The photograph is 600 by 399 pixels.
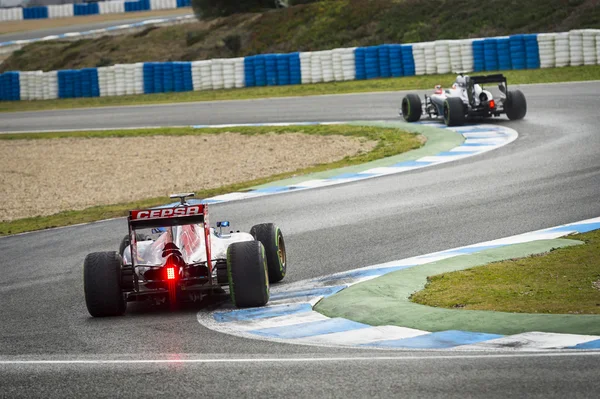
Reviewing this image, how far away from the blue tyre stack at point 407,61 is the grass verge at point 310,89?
42cm

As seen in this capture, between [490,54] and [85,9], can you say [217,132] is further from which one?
[85,9]

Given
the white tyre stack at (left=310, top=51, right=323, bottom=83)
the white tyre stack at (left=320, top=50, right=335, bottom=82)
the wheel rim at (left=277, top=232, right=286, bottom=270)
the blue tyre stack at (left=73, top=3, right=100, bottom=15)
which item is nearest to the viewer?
the wheel rim at (left=277, top=232, right=286, bottom=270)

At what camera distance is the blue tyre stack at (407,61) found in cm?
3475

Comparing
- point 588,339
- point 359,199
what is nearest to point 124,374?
point 588,339

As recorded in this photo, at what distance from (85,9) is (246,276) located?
6836cm

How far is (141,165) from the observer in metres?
23.1

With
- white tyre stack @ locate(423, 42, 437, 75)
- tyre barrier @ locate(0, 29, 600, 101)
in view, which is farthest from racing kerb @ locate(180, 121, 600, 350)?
white tyre stack @ locate(423, 42, 437, 75)

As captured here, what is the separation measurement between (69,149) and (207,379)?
2114cm

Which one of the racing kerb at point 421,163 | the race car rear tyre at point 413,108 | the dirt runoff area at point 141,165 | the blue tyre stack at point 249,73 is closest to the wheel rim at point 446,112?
the racing kerb at point 421,163

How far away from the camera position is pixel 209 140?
85.9 ft

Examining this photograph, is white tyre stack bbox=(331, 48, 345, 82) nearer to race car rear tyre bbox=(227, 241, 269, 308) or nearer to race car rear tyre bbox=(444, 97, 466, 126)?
race car rear tyre bbox=(444, 97, 466, 126)

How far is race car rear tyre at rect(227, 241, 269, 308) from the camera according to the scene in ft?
32.1

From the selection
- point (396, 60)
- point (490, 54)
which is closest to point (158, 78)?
point (396, 60)

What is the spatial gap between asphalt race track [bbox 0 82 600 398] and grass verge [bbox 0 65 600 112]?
16.2 feet
